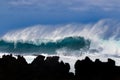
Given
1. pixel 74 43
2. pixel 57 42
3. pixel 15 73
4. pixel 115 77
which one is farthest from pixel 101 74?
pixel 57 42

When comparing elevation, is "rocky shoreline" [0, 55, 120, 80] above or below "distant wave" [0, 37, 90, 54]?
below

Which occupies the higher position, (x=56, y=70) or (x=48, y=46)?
(x=48, y=46)

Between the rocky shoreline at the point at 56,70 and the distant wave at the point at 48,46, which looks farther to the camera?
the distant wave at the point at 48,46

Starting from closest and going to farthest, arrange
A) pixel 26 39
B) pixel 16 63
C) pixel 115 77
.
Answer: pixel 115 77
pixel 16 63
pixel 26 39

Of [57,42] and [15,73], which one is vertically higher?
[57,42]

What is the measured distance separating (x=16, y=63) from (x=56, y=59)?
1240mm

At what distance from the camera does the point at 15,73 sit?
1530 centimetres

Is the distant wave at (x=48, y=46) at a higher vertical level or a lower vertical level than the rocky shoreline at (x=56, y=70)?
higher

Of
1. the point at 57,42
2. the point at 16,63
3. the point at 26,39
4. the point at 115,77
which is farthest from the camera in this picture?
the point at 26,39

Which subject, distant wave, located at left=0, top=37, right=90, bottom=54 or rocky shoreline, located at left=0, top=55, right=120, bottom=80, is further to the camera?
distant wave, located at left=0, top=37, right=90, bottom=54

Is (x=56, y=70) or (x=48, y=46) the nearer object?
(x=56, y=70)

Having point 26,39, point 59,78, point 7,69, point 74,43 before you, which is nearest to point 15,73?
point 7,69

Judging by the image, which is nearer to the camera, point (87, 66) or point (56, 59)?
point (87, 66)

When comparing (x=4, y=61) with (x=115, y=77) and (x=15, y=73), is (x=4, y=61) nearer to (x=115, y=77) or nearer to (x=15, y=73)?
(x=15, y=73)
